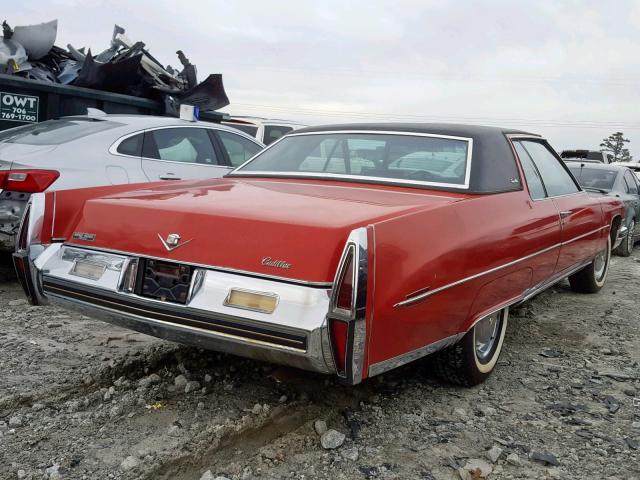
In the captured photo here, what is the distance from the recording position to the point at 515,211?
372 centimetres

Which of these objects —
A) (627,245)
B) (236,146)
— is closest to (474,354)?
(236,146)

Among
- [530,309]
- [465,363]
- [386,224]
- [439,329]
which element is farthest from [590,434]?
[530,309]

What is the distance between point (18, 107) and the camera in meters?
6.29

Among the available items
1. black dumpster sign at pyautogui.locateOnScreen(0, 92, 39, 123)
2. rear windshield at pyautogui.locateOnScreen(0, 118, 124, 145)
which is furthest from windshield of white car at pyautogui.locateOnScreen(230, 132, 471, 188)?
black dumpster sign at pyautogui.locateOnScreen(0, 92, 39, 123)

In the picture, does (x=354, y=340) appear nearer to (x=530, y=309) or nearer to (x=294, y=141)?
(x=294, y=141)

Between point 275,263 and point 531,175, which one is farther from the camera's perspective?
point 531,175

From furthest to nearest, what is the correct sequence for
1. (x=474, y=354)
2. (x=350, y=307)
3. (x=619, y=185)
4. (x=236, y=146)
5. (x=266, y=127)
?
(x=266, y=127) < (x=619, y=185) < (x=236, y=146) < (x=474, y=354) < (x=350, y=307)

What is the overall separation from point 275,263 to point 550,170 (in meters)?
2.90

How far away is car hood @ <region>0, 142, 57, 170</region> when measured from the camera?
4.86m

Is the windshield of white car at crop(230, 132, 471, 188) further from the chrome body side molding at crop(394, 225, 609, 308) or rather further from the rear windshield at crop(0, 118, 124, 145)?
the rear windshield at crop(0, 118, 124, 145)

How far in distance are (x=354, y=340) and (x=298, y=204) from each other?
2.83ft

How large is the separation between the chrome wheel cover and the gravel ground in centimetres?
18

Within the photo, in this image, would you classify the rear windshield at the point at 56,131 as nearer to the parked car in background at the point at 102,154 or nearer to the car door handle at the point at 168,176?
the parked car in background at the point at 102,154

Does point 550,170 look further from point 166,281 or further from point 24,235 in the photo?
point 24,235
